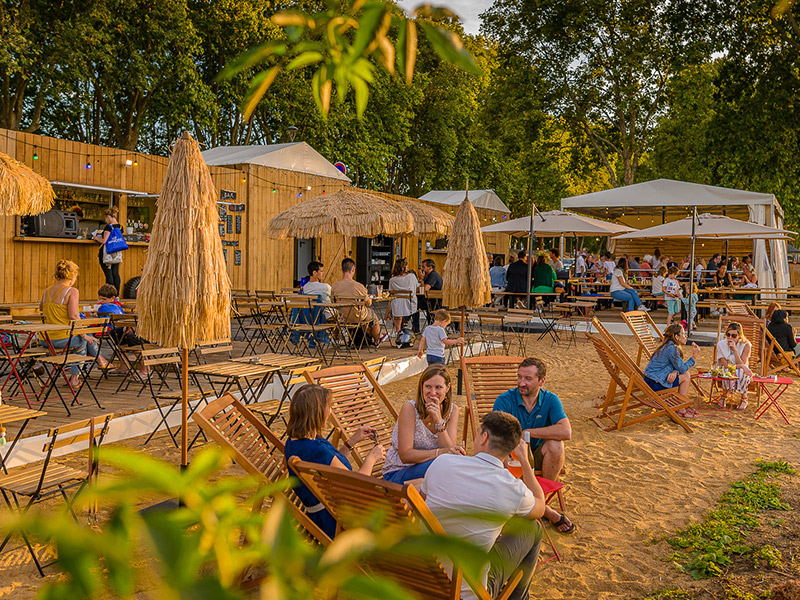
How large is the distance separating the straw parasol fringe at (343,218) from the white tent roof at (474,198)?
1005 centimetres

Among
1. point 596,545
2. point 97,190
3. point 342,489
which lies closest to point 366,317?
point 97,190

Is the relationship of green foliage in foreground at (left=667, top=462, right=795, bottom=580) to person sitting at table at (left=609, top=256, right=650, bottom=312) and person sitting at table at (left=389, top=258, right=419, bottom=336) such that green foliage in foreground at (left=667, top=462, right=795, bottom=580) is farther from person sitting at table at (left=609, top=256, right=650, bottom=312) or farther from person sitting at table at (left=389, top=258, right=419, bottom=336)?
person sitting at table at (left=609, top=256, right=650, bottom=312)

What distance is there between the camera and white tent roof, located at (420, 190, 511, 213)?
22664 millimetres

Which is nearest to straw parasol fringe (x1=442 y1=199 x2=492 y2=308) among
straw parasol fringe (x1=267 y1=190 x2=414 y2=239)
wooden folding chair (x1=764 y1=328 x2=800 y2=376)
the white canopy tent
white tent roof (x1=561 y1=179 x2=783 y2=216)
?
straw parasol fringe (x1=267 y1=190 x2=414 y2=239)

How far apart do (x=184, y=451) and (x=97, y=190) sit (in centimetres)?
1001

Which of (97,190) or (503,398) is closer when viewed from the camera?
(503,398)

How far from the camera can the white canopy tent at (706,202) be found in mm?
17469

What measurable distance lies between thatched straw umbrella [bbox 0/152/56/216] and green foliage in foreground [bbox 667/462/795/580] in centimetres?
792

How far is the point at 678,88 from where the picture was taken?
25.9 m

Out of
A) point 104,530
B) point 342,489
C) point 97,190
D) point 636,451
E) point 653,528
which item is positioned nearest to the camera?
point 104,530

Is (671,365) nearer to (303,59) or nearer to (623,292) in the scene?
(303,59)

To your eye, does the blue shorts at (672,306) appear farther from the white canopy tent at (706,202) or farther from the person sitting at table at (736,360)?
the person sitting at table at (736,360)

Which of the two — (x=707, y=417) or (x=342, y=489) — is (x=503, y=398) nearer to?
(x=342, y=489)

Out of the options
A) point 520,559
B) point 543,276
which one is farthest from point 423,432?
point 543,276
